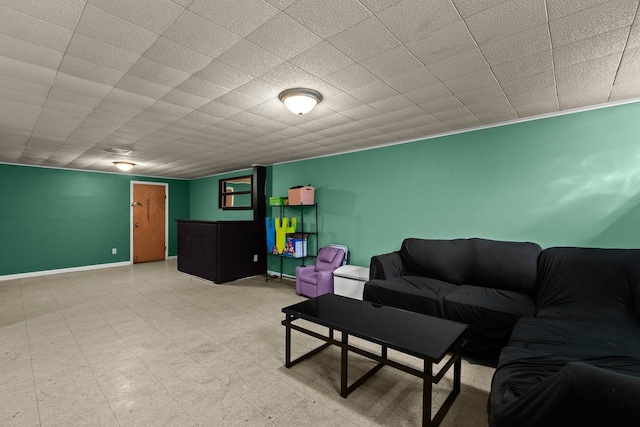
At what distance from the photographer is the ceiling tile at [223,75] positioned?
2006 mm

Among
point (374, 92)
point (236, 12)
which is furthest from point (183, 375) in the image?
point (374, 92)

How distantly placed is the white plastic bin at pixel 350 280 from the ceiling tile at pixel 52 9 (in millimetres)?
3520

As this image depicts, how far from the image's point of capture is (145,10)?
1.42 m

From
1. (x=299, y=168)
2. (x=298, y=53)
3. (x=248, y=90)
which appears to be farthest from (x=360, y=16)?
(x=299, y=168)

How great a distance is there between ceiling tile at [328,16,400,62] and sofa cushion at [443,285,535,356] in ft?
7.24

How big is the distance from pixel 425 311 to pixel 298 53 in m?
2.51

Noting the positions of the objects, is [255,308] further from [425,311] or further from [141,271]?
[141,271]

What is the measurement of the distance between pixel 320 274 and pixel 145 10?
361 cm

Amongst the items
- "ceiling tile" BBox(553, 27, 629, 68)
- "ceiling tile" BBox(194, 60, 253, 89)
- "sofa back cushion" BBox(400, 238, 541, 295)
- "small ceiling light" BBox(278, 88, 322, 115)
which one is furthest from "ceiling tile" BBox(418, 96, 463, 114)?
"ceiling tile" BBox(194, 60, 253, 89)

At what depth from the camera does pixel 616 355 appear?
162 centimetres

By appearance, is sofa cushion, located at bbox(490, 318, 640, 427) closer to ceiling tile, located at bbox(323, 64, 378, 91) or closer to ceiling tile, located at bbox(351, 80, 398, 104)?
ceiling tile, located at bbox(323, 64, 378, 91)

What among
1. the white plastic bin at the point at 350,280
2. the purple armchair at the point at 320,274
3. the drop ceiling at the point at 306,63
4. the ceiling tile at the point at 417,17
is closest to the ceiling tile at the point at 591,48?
the drop ceiling at the point at 306,63

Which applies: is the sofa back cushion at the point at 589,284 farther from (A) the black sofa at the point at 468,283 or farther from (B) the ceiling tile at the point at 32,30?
(B) the ceiling tile at the point at 32,30

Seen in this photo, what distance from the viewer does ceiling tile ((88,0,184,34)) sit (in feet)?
4.50
